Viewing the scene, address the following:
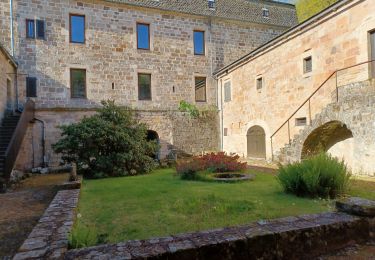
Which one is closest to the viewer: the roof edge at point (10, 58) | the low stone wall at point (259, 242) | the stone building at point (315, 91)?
the low stone wall at point (259, 242)

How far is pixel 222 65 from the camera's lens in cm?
1881

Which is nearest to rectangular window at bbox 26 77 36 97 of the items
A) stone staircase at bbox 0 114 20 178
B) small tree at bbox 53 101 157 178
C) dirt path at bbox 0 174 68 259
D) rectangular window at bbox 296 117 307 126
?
stone staircase at bbox 0 114 20 178

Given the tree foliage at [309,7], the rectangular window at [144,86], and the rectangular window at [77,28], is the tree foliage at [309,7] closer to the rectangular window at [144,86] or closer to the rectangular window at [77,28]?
the rectangular window at [144,86]

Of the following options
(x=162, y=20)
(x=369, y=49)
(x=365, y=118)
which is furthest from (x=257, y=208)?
(x=162, y=20)

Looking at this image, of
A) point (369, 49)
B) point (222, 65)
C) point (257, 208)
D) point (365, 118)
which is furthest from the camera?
point (222, 65)

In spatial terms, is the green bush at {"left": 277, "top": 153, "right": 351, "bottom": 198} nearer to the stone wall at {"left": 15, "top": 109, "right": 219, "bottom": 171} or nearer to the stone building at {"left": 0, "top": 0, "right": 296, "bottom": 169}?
the stone wall at {"left": 15, "top": 109, "right": 219, "bottom": 171}

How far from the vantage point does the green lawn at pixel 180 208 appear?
415 centimetres

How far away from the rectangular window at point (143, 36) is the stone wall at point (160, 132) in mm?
3886

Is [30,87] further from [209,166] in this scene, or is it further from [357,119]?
[357,119]

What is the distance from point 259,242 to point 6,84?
13845mm

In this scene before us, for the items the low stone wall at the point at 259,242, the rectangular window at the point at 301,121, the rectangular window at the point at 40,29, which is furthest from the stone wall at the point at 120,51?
the low stone wall at the point at 259,242

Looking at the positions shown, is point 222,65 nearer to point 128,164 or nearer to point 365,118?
point 128,164

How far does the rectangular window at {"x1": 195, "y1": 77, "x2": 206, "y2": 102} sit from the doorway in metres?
4.20

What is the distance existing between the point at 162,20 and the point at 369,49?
11.5 metres
